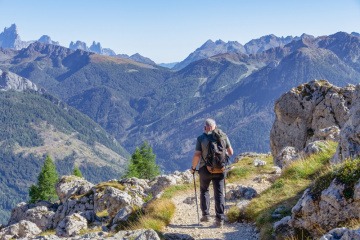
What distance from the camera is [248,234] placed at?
621 inches

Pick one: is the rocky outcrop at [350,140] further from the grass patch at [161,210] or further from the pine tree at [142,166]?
the pine tree at [142,166]

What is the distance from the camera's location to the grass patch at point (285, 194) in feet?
51.3

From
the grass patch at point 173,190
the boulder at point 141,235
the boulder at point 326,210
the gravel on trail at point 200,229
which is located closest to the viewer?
the boulder at point 326,210

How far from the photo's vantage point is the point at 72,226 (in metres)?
27.5


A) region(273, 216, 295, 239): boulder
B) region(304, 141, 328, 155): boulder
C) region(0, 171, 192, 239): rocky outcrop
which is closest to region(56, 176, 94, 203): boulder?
region(0, 171, 192, 239): rocky outcrop

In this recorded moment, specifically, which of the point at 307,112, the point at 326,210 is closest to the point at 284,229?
the point at 326,210

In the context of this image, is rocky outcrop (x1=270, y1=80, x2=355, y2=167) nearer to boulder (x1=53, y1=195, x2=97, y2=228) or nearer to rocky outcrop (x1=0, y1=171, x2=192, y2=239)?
rocky outcrop (x1=0, y1=171, x2=192, y2=239)

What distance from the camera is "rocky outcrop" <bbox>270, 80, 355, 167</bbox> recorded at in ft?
129

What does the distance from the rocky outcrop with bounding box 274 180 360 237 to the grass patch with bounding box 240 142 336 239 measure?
69.0 inches

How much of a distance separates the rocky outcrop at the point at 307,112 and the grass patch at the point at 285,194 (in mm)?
18594

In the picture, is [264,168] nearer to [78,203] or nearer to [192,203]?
[192,203]

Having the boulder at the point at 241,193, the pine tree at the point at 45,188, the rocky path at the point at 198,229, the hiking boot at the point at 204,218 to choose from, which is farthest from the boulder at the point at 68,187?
the pine tree at the point at 45,188

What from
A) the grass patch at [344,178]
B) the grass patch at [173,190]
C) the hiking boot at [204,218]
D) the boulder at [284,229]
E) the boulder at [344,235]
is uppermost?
the grass patch at [344,178]

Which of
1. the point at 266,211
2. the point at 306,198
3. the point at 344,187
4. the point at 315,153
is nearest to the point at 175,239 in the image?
the point at 266,211
